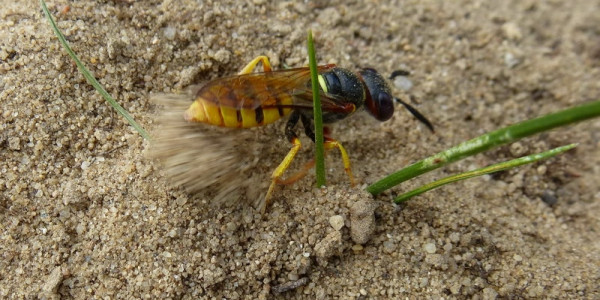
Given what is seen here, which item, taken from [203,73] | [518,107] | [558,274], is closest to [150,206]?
[203,73]

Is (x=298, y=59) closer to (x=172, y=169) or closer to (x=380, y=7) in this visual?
(x=380, y=7)

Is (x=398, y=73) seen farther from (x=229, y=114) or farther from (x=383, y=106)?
(x=229, y=114)

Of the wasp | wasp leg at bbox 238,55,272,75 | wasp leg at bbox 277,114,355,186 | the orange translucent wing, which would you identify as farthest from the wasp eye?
wasp leg at bbox 238,55,272,75

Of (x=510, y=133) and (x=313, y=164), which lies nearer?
(x=510, y=133)

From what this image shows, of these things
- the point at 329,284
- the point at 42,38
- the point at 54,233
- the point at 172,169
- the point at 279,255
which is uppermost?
the point at 42,38

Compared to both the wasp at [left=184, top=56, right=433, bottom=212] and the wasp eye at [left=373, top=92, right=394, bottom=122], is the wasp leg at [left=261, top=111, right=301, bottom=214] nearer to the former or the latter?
the wasp at [left=184, top=56, right=433, bottom=212]

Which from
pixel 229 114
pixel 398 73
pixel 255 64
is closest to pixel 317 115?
pixel 229 114

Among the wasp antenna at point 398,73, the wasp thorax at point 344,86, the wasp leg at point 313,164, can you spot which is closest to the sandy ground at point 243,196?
the wasp leg at point 313,164

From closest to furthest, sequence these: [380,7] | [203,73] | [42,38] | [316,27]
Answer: [42,38]
[203,73]
[316,27]
[380,7]
